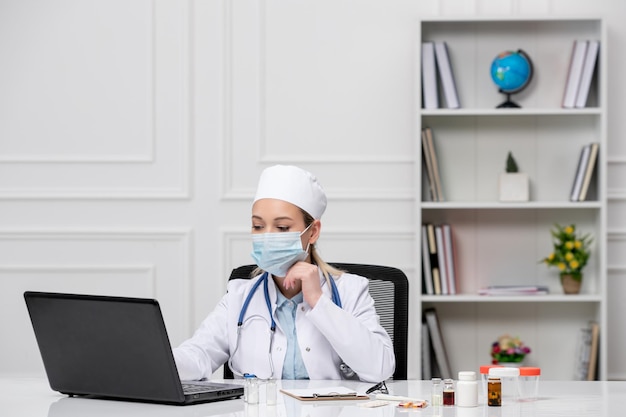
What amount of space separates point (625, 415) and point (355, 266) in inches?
36.6

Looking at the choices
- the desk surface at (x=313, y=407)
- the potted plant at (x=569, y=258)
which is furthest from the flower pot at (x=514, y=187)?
the desk surface at (x=313, y=407)

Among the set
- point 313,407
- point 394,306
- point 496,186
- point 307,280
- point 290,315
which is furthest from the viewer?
point 496,186

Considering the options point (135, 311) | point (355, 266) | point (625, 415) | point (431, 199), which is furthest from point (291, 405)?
point (431, 199)

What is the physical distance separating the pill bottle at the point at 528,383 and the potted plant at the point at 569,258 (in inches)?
83.8

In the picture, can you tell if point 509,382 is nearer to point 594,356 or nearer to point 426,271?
point 426,271

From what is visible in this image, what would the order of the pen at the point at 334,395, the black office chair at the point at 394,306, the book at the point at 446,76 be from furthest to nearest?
the book at the point at 446,76 < the black office chair at the point at 394,306 < the pen at the point at 334,395

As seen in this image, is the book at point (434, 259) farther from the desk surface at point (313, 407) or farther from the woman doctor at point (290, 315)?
the desk surface at point (313, 407)

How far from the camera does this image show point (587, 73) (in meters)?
3.87

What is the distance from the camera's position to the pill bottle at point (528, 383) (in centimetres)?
178

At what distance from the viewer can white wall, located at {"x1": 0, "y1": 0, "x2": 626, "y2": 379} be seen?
4.02 metres

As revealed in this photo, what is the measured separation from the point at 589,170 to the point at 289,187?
6.75ft

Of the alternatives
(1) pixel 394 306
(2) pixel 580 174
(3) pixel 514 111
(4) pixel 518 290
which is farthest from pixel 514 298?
(1) pixel 394 306

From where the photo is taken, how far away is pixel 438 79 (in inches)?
155

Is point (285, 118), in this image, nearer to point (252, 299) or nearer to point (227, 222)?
point (227, 222)
